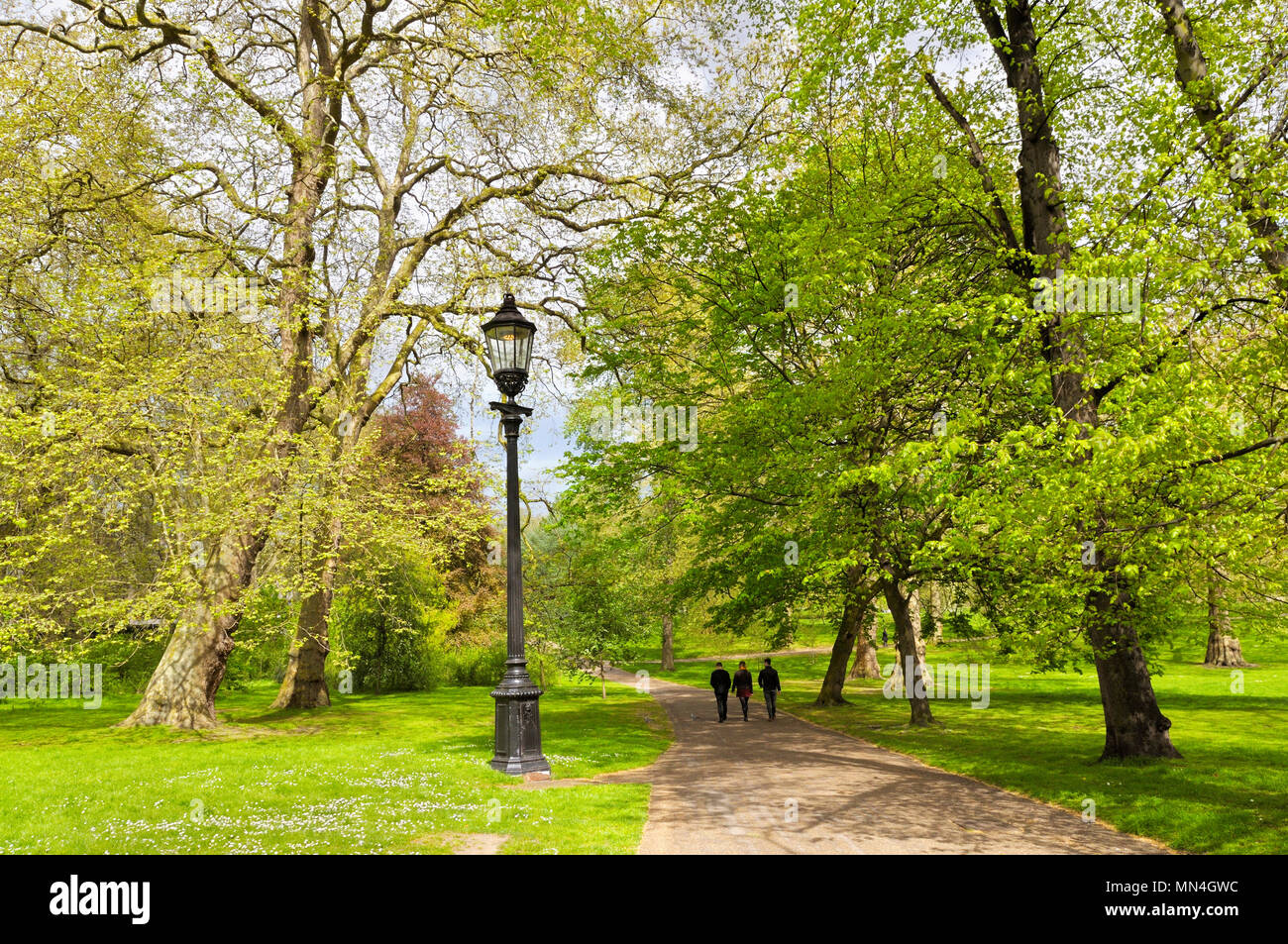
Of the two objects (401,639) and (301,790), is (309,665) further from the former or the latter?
(301,790)

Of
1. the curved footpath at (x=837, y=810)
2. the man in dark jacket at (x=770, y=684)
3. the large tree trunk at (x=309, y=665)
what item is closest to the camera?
the curved footpath at (x=837, y=810)

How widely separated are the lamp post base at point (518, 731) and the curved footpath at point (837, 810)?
137cm

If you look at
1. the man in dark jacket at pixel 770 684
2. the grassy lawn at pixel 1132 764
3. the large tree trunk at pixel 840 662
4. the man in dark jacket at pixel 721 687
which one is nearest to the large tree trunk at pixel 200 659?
the man in dark jacket at pixel 721 687

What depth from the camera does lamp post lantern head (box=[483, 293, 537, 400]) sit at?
38.6 feet

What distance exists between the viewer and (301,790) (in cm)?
1025

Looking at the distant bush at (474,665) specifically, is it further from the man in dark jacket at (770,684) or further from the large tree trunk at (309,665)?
the man in dark jacket at (770,684)

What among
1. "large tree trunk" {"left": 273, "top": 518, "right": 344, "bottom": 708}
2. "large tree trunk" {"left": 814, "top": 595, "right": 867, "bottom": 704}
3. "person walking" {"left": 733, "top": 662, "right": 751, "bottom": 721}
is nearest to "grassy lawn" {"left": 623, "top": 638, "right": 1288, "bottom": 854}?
"large tree trunk" {"left": 814, "top": 595, "right": 867, "bottom": 704}

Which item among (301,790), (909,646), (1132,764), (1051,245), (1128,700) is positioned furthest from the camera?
(909,646)

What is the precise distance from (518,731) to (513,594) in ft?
6.86

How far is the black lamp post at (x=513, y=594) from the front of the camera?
11.3 m

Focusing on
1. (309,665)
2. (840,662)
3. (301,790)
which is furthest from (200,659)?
(840,662)

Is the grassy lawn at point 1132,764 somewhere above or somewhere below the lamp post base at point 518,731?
below

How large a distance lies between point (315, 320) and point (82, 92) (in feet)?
21.6

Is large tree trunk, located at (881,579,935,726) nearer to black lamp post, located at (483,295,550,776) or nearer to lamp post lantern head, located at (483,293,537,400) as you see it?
black lamp post, located at (483,295,550,776)
